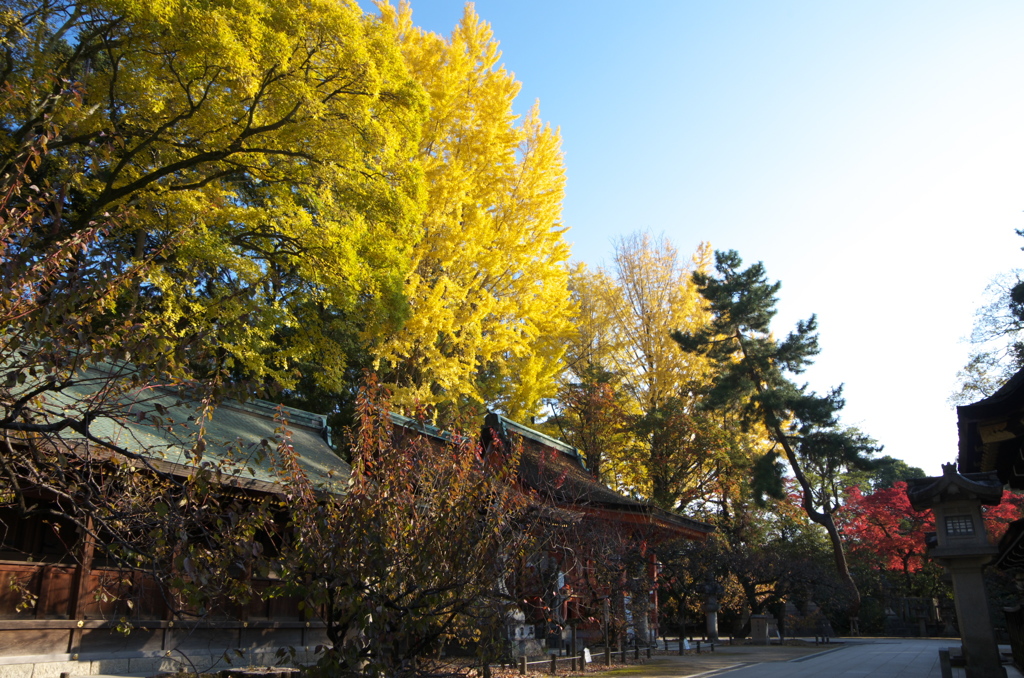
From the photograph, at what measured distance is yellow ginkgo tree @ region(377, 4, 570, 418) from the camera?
15148mm

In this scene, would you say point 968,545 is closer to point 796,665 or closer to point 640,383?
point 796,665

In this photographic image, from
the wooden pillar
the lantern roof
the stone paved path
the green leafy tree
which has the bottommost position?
the stone paved path

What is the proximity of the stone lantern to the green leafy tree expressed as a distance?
10914 mm

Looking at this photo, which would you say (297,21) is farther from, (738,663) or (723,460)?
(723,460)

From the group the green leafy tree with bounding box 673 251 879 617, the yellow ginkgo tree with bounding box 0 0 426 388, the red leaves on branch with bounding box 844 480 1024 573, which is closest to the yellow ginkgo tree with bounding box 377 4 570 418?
the yellow ginkgo tree with bounding box 0 0 426 388

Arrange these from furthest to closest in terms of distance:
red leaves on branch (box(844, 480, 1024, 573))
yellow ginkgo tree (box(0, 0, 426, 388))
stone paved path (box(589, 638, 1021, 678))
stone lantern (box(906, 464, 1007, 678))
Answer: red leaves on branch (box(844, 480, 1024, 573)), stone paved path (box(589, 638, 1021, 678)), stone lantern (box(906, 464, 1007, 678)), yellow ginkgo tree (box(0, 0, 426, 388))

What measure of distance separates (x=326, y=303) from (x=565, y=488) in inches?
266

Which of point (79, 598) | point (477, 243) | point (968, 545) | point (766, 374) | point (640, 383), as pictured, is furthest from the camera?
point (640, 383)

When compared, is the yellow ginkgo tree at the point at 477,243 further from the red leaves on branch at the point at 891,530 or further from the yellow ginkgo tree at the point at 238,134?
the red leaves on branch at the point at 891,530

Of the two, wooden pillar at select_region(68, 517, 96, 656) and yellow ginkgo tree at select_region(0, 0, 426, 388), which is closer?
wooden pillar at select_region(68, 517, 96, 656)

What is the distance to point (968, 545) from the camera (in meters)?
10.2

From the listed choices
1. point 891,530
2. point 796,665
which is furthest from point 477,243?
point 891,530

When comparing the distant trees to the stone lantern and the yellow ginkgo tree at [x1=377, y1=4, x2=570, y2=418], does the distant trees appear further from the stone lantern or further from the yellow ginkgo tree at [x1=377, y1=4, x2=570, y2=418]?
the stone lantern

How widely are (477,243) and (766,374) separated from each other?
37.7 ft
